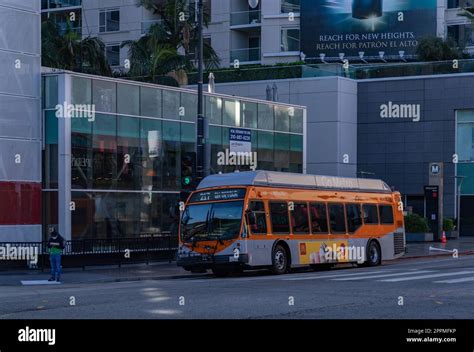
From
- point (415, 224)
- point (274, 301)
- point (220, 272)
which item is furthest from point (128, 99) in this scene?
point (415, 224)

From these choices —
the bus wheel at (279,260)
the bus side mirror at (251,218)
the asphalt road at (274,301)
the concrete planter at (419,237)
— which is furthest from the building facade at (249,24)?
the asphalt road at (274,301)

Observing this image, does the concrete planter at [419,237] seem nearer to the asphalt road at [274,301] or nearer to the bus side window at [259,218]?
the bus side window at [259,218]

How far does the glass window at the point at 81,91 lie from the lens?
32125mm

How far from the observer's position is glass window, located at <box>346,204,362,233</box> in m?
31.0

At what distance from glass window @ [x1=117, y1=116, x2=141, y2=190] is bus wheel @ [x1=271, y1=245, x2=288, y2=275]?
888 centimetres

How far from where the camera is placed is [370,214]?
3216 cm

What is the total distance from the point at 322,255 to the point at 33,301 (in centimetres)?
1344

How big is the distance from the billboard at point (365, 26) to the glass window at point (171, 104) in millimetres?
28842

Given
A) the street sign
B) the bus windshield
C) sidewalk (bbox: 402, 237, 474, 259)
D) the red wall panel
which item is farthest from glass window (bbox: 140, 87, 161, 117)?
sidewalk (bbox: 402, 237, 474, 259)

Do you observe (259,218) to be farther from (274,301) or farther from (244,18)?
(244,18)

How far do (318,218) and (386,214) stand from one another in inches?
186

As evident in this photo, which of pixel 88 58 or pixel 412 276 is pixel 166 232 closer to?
pixel 412 276

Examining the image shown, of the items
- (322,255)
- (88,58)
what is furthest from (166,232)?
(88,58)

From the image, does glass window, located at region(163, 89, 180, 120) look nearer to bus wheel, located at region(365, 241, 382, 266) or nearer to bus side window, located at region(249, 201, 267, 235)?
bus wheel, located at region(365, 241, 382, 266)
